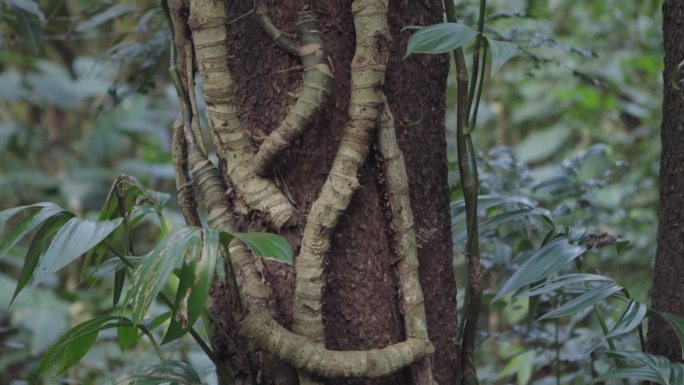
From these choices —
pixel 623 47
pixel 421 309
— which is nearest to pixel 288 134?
pixel 421 309

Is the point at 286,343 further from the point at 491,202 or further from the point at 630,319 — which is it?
the point at 491,202

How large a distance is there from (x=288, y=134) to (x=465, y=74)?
31cm

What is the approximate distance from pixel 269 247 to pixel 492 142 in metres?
4.26

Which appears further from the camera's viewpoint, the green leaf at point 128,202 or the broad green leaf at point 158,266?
the green leaf at point 128,202

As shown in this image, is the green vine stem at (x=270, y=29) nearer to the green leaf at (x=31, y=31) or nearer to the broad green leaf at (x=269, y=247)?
the broad green leaf at (x=269, y=247)

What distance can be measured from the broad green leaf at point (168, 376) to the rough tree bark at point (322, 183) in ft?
0.17

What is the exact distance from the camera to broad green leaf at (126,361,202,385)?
3.25ft

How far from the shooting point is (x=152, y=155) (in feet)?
12.1

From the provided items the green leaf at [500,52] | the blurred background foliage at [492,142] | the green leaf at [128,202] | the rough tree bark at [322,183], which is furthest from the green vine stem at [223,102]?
the blurred background foliage at [492,142]

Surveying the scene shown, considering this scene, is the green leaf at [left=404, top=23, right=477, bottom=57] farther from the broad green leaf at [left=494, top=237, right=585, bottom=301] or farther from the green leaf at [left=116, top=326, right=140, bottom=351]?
the green leaf at [left=116, top=326, right=140, bottom=351]

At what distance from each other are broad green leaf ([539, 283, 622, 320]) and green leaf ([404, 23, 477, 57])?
38 centimetres

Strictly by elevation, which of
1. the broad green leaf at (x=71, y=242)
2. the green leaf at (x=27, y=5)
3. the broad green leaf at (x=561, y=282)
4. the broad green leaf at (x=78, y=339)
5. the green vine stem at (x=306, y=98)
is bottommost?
the broad green leaf at (x=561, y=282)

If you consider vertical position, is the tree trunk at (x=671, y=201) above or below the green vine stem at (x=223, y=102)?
below

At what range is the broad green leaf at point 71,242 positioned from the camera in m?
0.85
